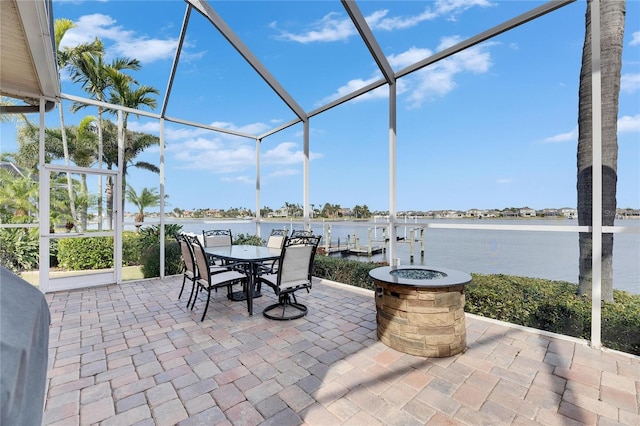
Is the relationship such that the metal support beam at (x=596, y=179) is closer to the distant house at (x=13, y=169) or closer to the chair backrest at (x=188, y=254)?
the chair backrest at (x=188, y=254)

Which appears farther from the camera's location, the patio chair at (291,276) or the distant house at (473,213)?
the distant house at (473,213)

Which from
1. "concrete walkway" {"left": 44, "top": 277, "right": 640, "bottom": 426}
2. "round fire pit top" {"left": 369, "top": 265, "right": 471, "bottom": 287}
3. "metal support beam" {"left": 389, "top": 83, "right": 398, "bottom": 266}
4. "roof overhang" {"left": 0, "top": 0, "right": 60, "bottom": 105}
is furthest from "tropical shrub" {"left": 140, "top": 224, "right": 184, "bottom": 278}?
"round fire pit top" {"left": 369, "top": 265, "right": 471, "bottom": 287}

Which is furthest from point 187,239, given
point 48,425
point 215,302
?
point 48,425

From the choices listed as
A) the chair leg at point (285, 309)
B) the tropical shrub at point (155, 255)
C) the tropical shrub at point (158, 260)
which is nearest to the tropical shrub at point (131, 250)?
the tropical shrub at point (155, 255)

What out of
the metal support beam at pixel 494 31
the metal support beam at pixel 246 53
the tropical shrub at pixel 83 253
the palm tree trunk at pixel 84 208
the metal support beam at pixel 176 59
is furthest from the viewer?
the tropical shrub at pixel 83 253

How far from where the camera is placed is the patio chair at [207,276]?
3467mm

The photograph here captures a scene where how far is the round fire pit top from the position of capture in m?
2.56

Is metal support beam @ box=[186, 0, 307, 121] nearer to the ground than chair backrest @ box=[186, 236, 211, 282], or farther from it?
farther from it

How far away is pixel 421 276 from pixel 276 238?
2.91 meters

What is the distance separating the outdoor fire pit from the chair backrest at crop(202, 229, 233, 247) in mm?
3532

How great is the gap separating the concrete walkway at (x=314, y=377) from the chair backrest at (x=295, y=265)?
1.58ft

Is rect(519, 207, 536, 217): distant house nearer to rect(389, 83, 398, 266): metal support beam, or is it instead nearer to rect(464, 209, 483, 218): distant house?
rect(464, 209, 483, 218): distant house

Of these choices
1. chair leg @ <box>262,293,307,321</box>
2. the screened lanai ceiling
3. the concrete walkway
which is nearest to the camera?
the concrete walkway

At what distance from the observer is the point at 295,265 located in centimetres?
353
